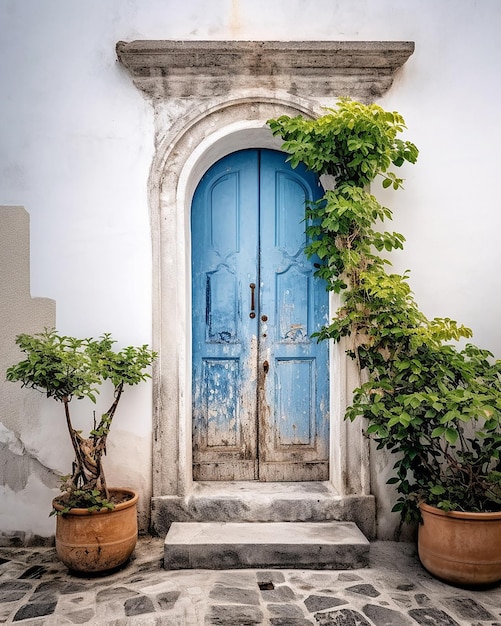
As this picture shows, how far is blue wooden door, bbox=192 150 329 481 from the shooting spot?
4.47 metres

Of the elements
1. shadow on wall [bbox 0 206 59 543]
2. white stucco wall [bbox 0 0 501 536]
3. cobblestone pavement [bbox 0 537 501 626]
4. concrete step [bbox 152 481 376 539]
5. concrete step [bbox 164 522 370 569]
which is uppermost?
white stucco wall [bbox 0 0 501 536]

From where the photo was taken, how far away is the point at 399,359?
377 centimetres

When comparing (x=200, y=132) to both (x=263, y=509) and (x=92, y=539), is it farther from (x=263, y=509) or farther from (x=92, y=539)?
(x=92, y=539)

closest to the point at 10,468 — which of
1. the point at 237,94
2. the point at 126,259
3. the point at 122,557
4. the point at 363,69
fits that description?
the point at 122,557

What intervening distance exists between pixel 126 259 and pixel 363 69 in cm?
222

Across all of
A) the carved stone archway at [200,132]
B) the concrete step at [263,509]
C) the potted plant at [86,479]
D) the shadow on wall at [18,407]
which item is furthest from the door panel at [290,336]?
the shadow on wall at [18,407]

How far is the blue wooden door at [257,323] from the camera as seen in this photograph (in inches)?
176

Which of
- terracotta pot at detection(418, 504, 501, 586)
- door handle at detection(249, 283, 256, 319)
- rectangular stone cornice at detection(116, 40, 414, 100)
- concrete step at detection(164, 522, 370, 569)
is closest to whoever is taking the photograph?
terracotta pot at detection(418, 504, 501, 586)

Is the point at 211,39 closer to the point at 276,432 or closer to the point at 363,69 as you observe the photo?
the point at 363,69

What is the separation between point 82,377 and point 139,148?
1754mm

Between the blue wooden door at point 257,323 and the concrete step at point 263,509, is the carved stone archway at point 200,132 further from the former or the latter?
the blue wooden door at point 257,323

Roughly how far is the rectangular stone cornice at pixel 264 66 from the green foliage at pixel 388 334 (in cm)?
37

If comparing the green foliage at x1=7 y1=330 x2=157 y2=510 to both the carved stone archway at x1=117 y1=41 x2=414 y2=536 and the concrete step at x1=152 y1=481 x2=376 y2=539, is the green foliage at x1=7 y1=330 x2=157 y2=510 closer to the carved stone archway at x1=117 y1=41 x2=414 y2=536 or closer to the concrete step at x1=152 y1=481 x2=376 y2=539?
the carved stone archway at x1=117 y1=41 x2=414 y2=536

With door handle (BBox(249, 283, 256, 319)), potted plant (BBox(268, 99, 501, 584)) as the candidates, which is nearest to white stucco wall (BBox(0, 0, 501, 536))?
potted plant (BBox(268, 99, 501, 584))
